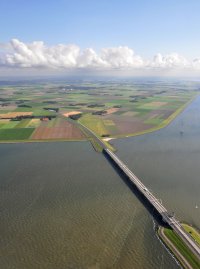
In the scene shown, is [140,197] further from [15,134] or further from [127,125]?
[127,125]

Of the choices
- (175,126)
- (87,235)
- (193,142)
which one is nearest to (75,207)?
(87,235)

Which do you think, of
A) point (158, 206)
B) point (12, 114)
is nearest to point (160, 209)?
point (158, 206)

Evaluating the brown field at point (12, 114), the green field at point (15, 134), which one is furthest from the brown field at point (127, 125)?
the brown field at point (12, 114)

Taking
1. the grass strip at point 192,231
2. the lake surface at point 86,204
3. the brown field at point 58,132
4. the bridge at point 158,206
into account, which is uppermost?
the bridge at point 158,206

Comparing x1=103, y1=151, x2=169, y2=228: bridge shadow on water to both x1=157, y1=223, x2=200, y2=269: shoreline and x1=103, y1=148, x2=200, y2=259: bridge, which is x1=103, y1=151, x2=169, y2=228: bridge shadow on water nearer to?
x1=103, y1=148, x2=200, y2=259: bridge

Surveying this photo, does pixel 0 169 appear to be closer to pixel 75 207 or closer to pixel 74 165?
pixel 74 165

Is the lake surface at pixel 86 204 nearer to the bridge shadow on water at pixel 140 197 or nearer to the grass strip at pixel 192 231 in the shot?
the bridge shadow on water at pixel 140 197
